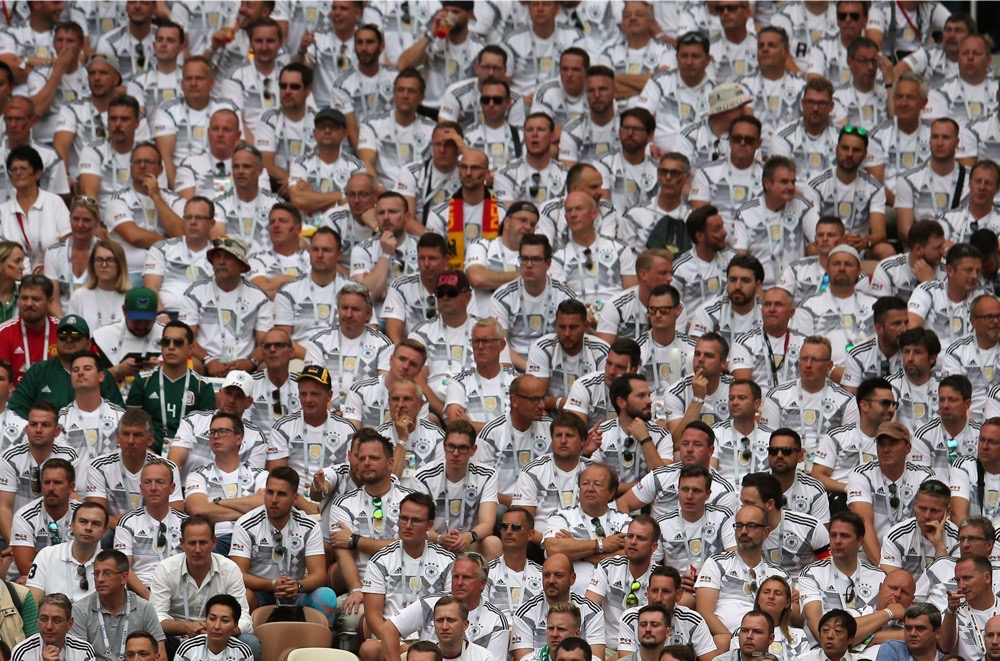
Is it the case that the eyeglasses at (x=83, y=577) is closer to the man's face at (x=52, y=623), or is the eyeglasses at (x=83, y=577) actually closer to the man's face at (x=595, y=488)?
the man's face at (x=52, y=623)

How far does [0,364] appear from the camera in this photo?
49.3 feet

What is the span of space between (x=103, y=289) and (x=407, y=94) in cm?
340

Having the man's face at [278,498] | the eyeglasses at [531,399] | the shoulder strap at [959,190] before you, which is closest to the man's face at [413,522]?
the man's face at [278,498]

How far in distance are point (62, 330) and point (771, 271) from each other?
19.6 feet

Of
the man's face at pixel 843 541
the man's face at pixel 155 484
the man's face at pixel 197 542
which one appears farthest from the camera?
the man's face at pixel 843 541

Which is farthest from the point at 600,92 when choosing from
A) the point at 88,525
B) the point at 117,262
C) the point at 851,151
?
the point at 88,525

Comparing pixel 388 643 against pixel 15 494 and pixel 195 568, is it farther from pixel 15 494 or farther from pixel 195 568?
pixel 15 494

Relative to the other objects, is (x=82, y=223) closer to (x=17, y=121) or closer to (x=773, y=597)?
(x=17, y=121)

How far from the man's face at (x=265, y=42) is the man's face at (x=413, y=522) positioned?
6.01 meters

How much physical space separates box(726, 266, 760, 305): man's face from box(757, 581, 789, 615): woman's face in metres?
3.23

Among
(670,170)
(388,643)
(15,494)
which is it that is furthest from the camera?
(670,170)

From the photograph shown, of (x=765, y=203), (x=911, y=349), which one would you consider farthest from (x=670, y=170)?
(x=911, y=349)

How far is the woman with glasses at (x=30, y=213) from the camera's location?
55.6ft

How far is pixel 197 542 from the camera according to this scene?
45.0 ft
